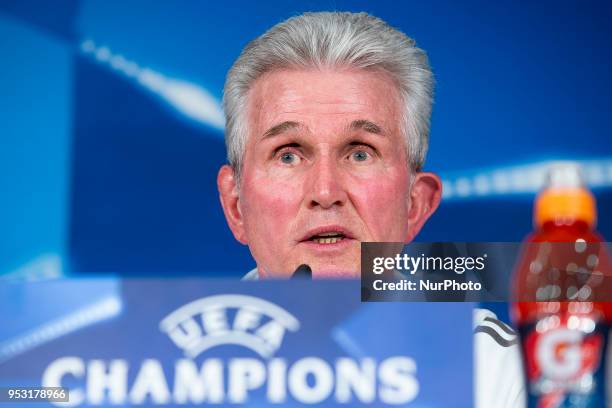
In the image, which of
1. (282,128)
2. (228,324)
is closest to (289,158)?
(282,128)

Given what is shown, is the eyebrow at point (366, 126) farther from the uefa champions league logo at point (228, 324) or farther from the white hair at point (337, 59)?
the uefa champions league logo at point (228, 324)

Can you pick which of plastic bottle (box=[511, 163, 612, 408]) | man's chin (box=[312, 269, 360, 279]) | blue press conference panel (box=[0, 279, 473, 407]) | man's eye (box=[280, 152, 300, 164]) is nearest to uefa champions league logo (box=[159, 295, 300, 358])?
blue press conference panel (box=[0, 279, 473, 407])

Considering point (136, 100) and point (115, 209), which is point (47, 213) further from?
point (136, 100)

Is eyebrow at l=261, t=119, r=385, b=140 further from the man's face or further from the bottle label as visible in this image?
the bottle label

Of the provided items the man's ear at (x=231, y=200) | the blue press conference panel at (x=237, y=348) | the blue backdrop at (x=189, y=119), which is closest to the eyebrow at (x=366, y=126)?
the blue backdrop at (x=189, y=119)

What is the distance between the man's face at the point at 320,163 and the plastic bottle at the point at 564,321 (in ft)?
2.56

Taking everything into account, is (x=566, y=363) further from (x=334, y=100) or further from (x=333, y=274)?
(x=334, y=100)

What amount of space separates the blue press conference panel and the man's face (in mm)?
668

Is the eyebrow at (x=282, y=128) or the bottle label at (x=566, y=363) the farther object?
the eyebrow at (x=282, y=128)

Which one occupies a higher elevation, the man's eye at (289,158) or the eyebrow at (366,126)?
the eyebrow at (366,126)

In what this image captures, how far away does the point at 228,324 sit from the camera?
1.47 metres

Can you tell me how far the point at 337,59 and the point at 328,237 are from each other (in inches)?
17.0

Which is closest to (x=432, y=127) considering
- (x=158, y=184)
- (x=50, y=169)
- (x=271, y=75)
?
(x=271, y=75)

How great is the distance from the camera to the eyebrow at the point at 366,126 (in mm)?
2230
